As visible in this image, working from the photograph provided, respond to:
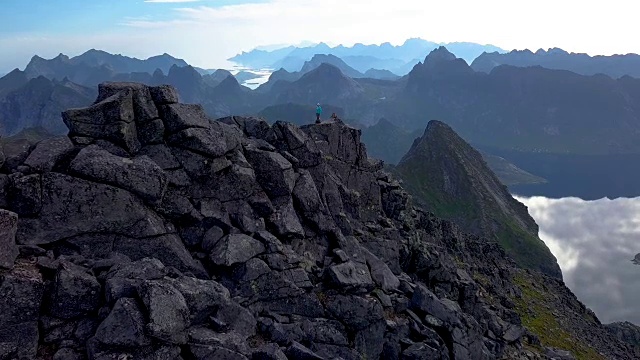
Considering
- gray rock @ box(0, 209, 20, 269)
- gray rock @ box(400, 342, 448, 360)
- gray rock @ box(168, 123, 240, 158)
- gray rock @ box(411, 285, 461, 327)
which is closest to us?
gray rock @ box(0, 209, 20, 269)

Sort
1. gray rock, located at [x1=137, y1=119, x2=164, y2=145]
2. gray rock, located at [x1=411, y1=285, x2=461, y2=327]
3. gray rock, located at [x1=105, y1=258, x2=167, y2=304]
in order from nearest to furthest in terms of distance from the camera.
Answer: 1. gray rock, located at [x1=105, y1=258, x2=167, y2=304]
2. gray rock, located at [x1=137, y1=119, x2=164, y2=145]
3. gray rock, located at [x1=411, y1=285, x2=461, y2=327]

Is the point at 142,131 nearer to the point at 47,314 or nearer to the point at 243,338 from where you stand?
the point at 47,314

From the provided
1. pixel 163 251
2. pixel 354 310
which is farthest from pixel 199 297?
pixel 354 310

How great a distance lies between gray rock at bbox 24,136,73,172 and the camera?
91.8 feet

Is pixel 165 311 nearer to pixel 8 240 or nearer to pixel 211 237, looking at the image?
pixel 8 240

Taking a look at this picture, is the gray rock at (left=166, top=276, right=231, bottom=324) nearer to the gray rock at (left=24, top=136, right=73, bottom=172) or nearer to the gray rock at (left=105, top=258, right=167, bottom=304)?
the gray rock at (left=105, top=258, right=167, bottom=304)

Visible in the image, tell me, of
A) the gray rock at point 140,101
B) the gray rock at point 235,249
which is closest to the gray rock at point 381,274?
the gray rock at point 235,249

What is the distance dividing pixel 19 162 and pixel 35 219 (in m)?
4.44

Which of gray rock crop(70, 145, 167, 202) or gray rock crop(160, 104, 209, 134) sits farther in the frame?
gray rock crop(160, 104, 209, 134)

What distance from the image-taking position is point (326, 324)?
32.3m

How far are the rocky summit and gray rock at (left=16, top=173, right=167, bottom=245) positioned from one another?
0.22 ft

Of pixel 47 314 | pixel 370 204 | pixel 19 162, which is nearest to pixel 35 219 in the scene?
pixel 19 162

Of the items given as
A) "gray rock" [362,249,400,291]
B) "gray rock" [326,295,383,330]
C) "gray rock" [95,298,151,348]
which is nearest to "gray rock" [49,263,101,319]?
"gray rock" [95,298,151,348]

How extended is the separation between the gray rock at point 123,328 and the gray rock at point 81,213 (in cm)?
823
